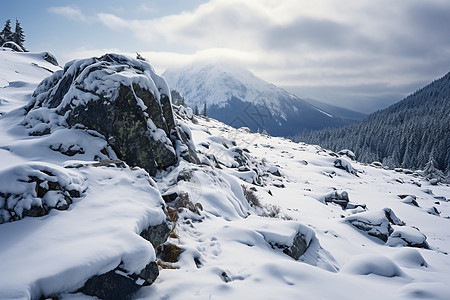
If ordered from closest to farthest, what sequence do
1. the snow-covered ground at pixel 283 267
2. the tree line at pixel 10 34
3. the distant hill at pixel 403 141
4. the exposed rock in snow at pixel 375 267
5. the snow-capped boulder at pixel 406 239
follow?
the snow-covered ground at pixel 283 267 < the exposed rock in snow at pixel 375 267 < the snow-capped boulder at pixel 406 239 < the tree line at pixel 10 34 < the distant hill at pixel 403 141

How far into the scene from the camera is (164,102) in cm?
1241

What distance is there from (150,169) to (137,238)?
6584 millimetres

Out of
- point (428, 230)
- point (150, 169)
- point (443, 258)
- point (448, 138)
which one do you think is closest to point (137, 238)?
point (150, 169)

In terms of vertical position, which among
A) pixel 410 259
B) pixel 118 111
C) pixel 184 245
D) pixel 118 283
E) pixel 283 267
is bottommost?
pixel 410 259

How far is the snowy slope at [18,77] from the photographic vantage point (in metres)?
16.7

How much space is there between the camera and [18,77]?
961 inches

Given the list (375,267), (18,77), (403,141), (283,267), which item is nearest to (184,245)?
(283,267)

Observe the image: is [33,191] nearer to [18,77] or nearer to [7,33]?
[18,77]

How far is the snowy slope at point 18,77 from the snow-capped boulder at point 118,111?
22.1ft

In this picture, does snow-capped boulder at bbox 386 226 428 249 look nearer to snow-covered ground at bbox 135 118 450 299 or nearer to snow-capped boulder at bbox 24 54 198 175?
snow-covered ground at bbox 135 118 450 299

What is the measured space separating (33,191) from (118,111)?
246 inches

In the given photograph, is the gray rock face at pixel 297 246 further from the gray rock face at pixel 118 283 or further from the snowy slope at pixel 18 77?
the snowy slope at pixel 18 77

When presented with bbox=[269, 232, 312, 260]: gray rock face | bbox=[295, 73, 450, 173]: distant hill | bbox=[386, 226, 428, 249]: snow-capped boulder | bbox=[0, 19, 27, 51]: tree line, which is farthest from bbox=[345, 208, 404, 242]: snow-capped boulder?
bbox=[295, 73, 450, 173]: distant hill

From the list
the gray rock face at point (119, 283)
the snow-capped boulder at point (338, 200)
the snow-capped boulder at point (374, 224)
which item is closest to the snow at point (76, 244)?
the gray rock face at point (119, 283)
